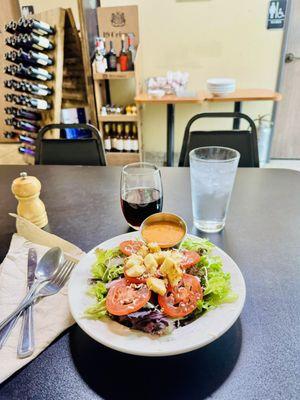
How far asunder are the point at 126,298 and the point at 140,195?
1.23ft

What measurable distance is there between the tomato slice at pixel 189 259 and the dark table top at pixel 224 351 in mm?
132

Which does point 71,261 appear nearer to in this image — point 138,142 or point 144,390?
point 144,390

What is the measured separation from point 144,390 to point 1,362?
0.23 meters

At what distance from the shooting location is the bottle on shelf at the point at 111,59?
2.88 meters

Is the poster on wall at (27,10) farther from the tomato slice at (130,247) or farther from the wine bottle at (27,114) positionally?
the tomato slice at (130,247)

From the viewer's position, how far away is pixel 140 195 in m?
0.85

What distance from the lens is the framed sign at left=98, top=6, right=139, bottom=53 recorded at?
2.80 m

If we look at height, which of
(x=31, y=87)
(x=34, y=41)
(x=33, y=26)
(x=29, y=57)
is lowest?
(x=31, y=87)

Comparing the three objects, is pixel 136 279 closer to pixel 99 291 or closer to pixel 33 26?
pixel 99 291

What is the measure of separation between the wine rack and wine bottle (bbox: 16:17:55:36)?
5 cm

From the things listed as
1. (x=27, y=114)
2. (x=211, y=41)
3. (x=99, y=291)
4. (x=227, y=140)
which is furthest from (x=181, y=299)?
(x=211, y=41)

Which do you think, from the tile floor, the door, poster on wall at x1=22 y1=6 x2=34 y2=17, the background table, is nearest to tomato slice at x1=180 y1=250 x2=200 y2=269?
the background table

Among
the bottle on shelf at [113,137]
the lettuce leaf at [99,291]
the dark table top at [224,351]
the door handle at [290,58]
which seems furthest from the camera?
the bottle on shelf at [113,137]

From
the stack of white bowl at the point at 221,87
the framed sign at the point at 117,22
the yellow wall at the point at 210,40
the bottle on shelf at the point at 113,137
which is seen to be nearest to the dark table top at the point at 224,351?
the stack of white bowl at the point at 221,87
